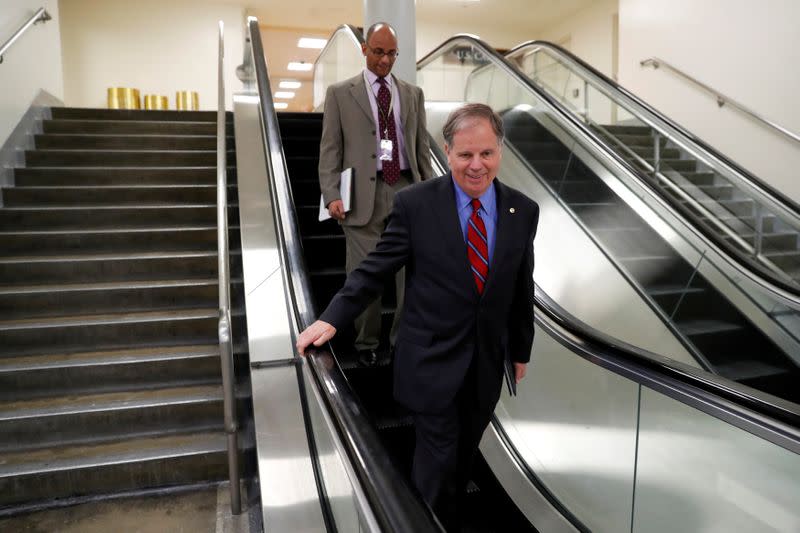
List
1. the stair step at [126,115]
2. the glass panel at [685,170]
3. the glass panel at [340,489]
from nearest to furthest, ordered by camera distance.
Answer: the glass panel at [340,489] < the glass panel at [685,170] < the stair step at [126,115]

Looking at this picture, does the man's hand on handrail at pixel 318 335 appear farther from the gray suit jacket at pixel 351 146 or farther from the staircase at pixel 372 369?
the gray suit jacket at pixel 351 146

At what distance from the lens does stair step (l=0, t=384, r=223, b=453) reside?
308cm


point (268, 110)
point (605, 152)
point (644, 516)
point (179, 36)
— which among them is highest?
point (179, 36)

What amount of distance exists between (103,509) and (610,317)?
3593 millimetres

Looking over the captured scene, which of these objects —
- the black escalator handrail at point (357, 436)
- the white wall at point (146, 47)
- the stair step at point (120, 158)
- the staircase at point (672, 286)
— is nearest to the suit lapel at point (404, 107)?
the black escalator handrail at point (357, 436)

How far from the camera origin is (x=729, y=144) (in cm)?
739

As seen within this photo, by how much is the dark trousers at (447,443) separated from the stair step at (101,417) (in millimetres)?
1916

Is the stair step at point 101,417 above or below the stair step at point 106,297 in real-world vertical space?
below

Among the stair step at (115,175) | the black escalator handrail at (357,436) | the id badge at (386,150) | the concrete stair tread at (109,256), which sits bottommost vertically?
the black escalator handrail at (357,436)

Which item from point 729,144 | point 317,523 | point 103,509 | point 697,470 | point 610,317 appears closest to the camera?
point 697,470

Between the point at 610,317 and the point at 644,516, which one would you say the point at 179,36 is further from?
the point at 644,516

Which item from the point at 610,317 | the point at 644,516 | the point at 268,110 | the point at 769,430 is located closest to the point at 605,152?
the point at 610,317

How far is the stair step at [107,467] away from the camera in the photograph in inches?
110

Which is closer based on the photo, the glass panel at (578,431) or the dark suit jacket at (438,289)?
the dark suit jacket at (438,289)
